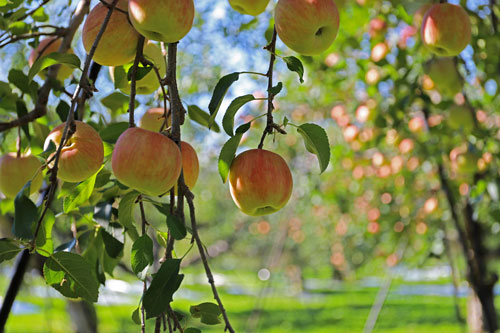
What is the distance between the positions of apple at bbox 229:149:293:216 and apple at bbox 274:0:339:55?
14 centimetres

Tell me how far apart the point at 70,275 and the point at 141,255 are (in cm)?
7

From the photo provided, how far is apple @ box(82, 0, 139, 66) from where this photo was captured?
573 mm

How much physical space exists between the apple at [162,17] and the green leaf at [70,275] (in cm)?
24

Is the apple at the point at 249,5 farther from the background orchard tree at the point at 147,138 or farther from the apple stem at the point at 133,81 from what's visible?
the apple stem at the point at 133,81

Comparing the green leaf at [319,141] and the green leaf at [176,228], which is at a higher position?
the green leaf at [319,141]

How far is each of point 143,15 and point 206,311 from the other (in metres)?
0.33

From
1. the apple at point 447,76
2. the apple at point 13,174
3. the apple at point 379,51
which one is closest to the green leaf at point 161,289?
the apple at point 13,174

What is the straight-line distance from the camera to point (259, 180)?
1.98 ft

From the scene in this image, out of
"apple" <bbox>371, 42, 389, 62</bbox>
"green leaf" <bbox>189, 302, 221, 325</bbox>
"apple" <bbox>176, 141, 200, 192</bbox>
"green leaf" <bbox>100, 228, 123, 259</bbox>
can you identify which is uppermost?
"apple" <bbox>371, 42, 389, 62</bbox>

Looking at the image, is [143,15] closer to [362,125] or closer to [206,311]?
[206,311]

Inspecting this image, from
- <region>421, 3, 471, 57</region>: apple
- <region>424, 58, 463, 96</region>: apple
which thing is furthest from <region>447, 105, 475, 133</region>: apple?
<region>421, 3, 471, 57</region>: apple

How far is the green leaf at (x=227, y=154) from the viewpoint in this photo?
58 cm

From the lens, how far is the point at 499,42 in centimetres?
130

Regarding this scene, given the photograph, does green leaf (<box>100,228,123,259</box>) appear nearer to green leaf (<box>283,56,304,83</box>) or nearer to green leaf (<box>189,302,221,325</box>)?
green leaf (<box>189,302,221,325</box>)
